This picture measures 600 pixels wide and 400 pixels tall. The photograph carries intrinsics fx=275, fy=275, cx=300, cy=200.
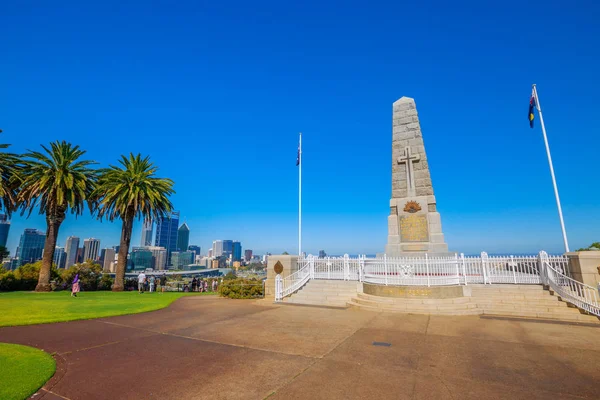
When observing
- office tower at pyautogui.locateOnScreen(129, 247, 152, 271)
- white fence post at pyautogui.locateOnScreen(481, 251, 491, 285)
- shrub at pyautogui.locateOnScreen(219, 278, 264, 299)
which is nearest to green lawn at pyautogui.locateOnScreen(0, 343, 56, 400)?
shrub at pyautogui.locateOnScreen(219, 278, 264, 299)

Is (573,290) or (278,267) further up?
(278,267)

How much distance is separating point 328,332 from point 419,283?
6.51 m

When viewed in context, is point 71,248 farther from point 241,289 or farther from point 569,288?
point 569,288

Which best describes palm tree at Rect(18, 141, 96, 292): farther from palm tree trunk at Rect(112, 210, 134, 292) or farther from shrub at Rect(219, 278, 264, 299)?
shrub at Rect(219, 278, 264, 299)

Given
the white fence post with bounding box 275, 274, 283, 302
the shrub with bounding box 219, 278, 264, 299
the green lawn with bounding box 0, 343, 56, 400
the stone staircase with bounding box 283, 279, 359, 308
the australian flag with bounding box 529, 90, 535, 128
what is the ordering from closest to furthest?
the green lawn with bounding box 0, 343, 56, 400
the stone staircase with bounding box 283, 279, 359, 308
the white fence post with bounding box 275, 274, 283, 302
the shrub with bounding box 219, 278, 264, 299
the australian flag with bounding box 529, 90, 535, 128

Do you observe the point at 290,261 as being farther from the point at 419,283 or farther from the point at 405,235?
the point at 405,235

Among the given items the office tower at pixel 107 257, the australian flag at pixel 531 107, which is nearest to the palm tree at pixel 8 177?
the australian flag at pixel 531 107

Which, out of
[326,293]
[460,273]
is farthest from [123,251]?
[460,273]

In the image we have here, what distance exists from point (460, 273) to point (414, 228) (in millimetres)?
5030

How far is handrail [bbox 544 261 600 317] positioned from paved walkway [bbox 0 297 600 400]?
6.18 ft

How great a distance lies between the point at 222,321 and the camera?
962 centimetres

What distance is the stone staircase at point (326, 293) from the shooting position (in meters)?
13.4

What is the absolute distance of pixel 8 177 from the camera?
69.0 ft

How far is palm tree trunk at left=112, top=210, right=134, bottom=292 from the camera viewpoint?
71.5ft
